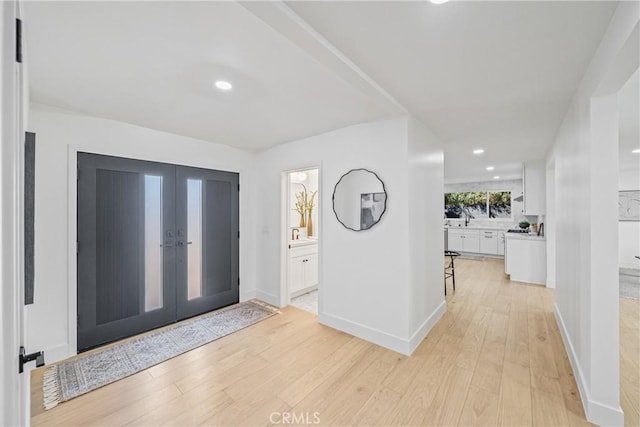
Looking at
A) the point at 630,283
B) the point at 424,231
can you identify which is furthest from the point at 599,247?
the point at 630,283

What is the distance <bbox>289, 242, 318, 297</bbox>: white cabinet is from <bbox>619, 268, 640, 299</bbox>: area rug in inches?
190

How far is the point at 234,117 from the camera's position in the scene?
284cm

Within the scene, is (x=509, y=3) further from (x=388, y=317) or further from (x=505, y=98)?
(x=388, y=317)

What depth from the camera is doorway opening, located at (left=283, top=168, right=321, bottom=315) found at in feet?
13.2

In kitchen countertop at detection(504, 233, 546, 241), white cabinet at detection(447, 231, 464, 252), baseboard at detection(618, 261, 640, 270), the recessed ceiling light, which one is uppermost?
the recessed ceiling light

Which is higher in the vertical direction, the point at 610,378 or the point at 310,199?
the point at 310,199

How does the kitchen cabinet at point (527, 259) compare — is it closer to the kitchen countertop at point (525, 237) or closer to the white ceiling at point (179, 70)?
the kitchen countertop at point (525, 237)

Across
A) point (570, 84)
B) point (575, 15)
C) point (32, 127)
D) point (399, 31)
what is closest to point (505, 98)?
point (570, 84)

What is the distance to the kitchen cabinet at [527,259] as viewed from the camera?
16.1 feet

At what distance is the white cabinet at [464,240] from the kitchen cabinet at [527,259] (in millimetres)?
2735

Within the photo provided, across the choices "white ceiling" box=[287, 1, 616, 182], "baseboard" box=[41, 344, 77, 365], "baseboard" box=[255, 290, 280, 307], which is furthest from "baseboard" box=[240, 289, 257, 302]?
"white ceiling" box=[287, 1, 616, 182]

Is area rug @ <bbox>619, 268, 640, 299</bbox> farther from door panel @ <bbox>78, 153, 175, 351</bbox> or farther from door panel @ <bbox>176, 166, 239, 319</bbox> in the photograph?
door panel @ <bbox>78, 153, 175, 351</bbox>

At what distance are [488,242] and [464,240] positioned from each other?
62cm

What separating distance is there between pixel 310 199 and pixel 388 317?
300 centimetres
